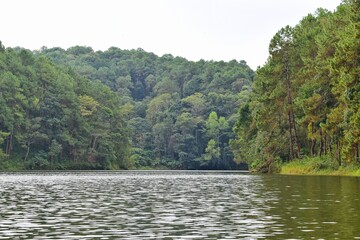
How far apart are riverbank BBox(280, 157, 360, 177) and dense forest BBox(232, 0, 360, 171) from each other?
34.3 inches

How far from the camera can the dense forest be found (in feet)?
243

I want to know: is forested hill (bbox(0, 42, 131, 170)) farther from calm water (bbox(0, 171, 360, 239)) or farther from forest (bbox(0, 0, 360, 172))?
calm water (bbox(0, 171, 360, 239))

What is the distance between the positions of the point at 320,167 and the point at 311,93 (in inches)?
379

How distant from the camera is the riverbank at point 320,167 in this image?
261 ft

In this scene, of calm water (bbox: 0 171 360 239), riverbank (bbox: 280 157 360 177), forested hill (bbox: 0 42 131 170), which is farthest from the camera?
forested hill (bbox: 0 42 131 170)

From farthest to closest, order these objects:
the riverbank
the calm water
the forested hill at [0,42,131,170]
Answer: the forested hill at [0,42,131,170] < the riverbank < the calm water

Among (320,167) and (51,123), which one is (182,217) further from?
(51,123)

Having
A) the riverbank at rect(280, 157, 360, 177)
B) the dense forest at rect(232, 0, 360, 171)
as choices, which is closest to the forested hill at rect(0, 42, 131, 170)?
the dense forest at rect(232, 0, 360, 171)

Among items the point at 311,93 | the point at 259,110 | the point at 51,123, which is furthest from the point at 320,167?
the point at 51,123

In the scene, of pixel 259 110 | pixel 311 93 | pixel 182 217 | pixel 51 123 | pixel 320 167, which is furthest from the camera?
pixel 51 123

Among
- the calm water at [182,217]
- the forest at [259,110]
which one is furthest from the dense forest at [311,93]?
the calm water at [182,217]

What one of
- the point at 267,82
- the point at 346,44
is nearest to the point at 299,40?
the point at 267,82

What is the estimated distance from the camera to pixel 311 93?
89688 mm

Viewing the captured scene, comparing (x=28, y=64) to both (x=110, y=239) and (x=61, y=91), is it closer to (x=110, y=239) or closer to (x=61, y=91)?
(x=61, y=91)
